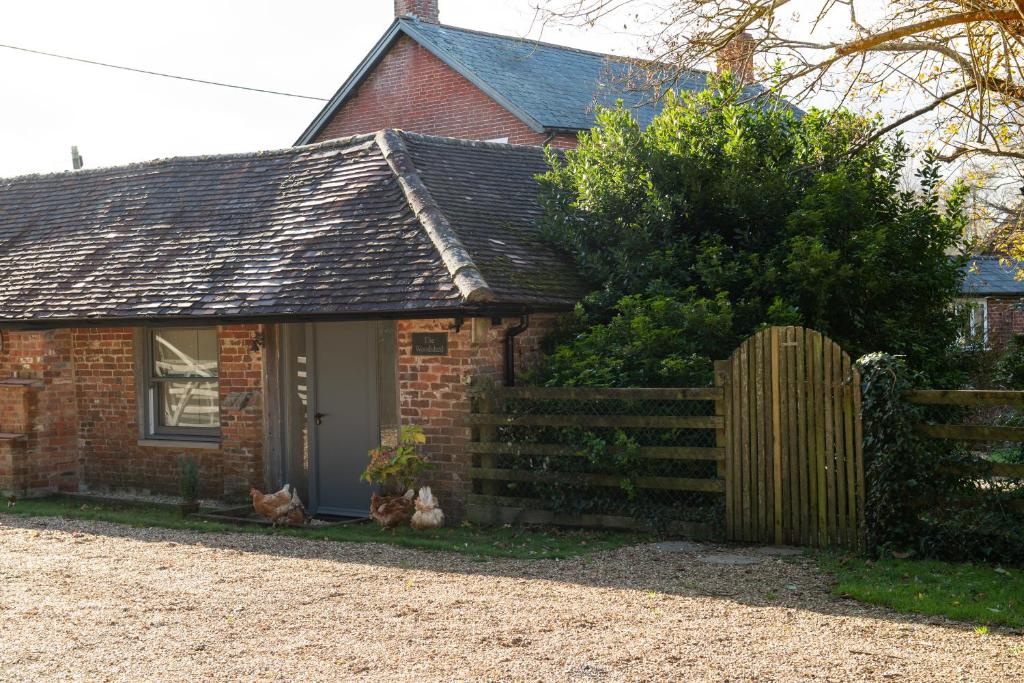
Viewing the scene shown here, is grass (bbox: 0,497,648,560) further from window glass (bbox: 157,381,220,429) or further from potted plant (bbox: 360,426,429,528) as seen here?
window glass (bbox: 157,381,220,429)

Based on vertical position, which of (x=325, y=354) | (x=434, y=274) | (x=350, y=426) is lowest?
(x=350, y=426)

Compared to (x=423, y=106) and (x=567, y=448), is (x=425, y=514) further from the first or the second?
(x=423, y=106)

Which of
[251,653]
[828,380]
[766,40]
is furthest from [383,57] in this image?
[251,653]

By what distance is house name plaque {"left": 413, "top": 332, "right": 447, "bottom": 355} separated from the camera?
38.5 ft

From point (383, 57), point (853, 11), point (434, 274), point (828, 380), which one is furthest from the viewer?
point (383, 57)

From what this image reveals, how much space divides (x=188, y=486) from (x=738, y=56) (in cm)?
756

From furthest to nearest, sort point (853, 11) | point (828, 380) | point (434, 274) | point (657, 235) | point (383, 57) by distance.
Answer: point (383, 57), point (657, 235), point (434, 274), point (853, 11), point (828, 380)

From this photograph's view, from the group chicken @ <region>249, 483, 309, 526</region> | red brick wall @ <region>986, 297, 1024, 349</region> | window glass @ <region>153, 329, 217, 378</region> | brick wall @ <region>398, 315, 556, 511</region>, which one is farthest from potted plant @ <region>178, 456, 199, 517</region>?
red brick wall @ <region>986, 297, 1024, 349</region>

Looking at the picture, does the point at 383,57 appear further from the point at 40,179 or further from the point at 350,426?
the point at 350,426

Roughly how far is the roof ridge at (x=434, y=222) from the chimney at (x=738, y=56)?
3.22m

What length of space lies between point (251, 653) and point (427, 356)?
545cm

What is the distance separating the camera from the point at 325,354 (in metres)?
13.1

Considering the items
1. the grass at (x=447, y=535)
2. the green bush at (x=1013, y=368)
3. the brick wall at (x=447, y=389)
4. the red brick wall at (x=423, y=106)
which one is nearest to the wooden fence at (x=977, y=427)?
the grass at (x=447, y=535)

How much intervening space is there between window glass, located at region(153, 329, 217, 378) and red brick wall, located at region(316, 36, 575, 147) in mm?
11175
